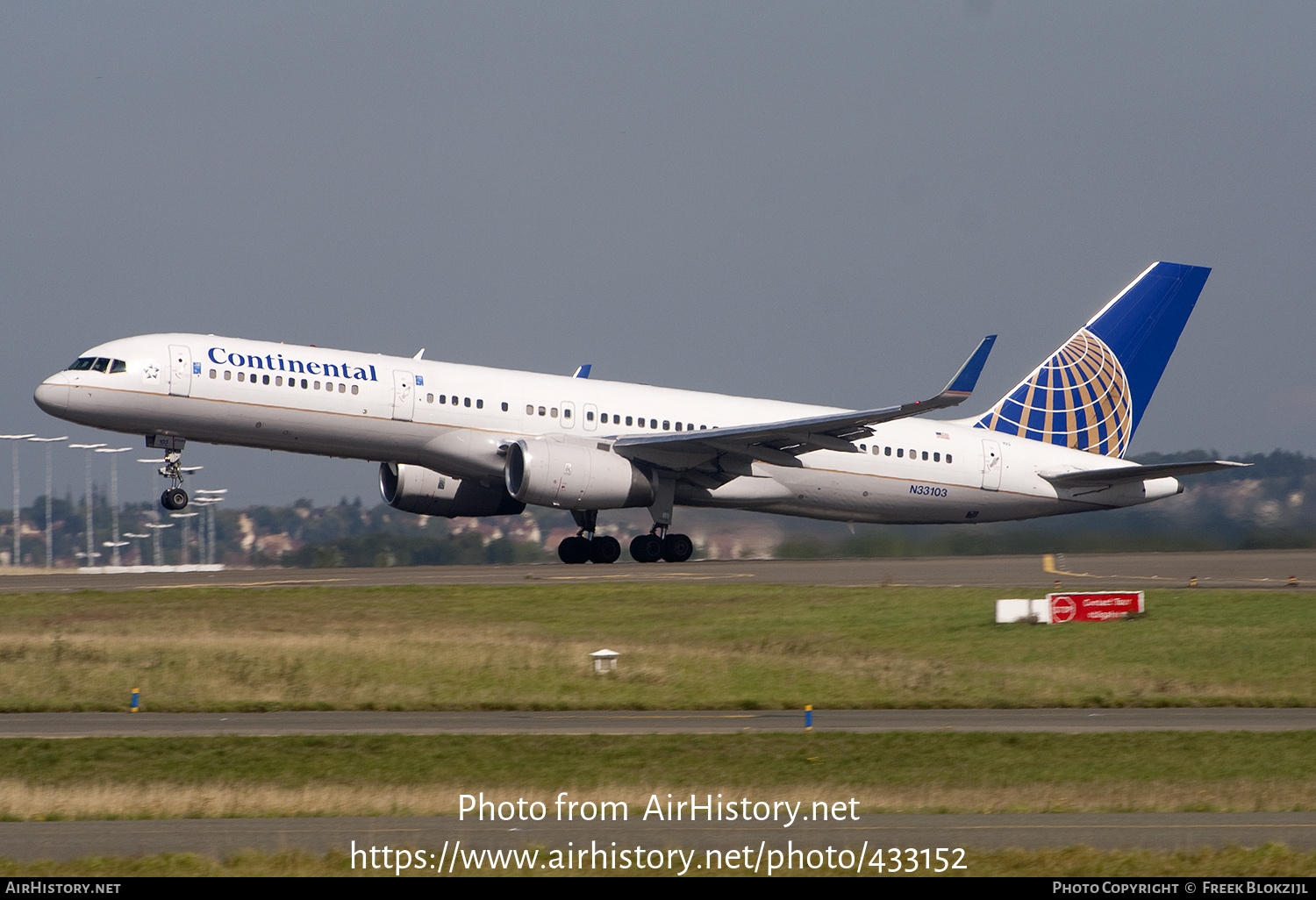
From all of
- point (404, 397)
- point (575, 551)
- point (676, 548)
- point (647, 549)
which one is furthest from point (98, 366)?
point (676, 548)

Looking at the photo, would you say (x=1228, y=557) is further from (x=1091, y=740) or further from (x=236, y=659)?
(x=236, y=659)

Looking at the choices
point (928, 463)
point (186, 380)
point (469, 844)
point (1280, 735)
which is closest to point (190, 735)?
point (469, 844)

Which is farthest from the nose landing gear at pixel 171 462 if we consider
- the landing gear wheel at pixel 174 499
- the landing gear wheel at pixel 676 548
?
the landing gear wheel at pixel 676 548

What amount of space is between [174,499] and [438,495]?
7.77 m

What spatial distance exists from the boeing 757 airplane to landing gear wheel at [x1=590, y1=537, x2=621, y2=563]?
0.18ft

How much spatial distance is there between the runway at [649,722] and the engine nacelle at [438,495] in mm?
19682

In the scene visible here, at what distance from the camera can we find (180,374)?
3572cm

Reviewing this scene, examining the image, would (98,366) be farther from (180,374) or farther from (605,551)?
(605,551)

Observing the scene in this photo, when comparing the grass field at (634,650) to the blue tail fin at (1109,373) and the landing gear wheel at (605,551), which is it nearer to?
the landing gear wheel at (605,551)

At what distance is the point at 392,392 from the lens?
37.2 metres

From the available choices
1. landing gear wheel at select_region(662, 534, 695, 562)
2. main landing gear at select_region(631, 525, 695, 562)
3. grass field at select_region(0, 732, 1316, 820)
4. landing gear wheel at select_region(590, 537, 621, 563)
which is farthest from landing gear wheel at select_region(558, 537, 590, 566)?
grass field at select_region(0, 732, 1316, 820)

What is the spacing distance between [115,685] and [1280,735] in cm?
1675

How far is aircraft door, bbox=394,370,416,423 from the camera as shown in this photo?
37.2 m

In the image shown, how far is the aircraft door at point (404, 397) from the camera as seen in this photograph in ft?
122
